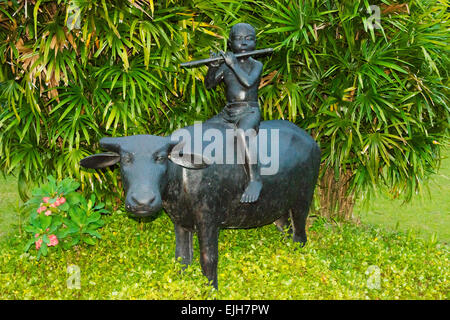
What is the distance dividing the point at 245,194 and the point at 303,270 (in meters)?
0.84

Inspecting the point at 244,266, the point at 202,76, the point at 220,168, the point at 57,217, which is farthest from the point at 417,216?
the point at 57,217

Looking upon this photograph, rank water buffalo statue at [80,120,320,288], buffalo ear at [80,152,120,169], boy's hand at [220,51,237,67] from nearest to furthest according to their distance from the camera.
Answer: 1. water buffalo statue at [80,120,320,288]
2. buffalo ear at [80,152,120,169]
3. boy's hand at [220,51,237,67]

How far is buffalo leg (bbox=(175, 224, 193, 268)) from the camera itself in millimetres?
3529

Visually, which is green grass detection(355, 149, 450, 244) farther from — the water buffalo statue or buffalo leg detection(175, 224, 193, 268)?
buffalo leg detection(175, 224, 193, 268)

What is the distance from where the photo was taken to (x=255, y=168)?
3217mm

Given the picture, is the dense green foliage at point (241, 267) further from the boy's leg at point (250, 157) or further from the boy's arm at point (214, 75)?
the boy's arm at point (214, 75)

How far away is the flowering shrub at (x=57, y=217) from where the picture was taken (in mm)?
3508

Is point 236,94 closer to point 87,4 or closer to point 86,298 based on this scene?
point 87,4

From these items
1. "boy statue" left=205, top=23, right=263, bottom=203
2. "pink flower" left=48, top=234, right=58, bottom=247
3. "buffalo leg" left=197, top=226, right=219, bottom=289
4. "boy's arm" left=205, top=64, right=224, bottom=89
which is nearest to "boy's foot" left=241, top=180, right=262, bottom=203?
"boy statue" left=205, top=23, right=263, bottom=203

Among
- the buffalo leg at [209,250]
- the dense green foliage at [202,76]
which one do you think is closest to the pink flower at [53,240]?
the dense green foliage at [202,76]

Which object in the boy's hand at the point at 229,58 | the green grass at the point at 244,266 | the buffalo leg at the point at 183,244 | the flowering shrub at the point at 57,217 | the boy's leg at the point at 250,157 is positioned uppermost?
the boy's hand at the point at 229,58

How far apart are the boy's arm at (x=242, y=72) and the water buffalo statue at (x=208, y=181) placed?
0.35 meters

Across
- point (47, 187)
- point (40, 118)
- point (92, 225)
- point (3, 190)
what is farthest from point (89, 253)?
point (3, 190)

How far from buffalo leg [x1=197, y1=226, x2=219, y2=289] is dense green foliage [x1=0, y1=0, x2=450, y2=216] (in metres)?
1.30
